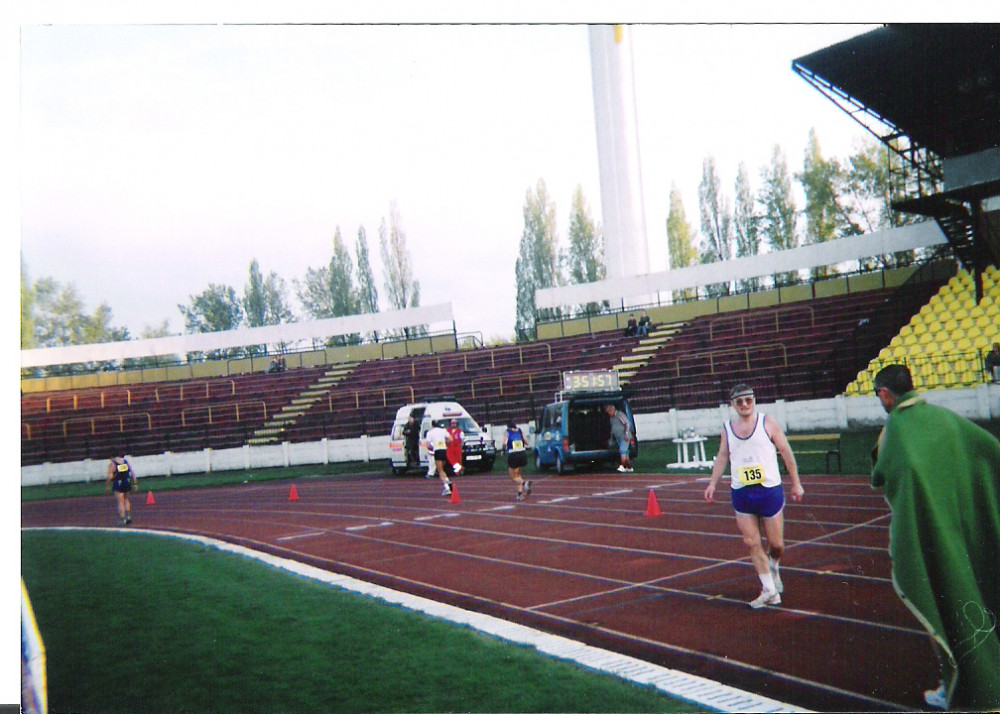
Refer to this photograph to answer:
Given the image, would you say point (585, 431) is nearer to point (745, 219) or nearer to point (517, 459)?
point (517, 459)

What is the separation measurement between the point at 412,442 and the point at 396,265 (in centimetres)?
1126

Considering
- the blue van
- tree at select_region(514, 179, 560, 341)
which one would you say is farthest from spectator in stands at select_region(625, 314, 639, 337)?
tree at select_region(514, 179, 560, 341)

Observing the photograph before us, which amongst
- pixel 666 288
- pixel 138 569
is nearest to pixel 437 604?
pixel 138 569

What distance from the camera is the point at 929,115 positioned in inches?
386

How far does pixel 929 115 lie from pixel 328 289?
8.10m

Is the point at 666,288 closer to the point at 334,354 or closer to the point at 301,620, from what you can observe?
the point at 334,354

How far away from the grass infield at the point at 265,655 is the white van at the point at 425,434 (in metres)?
12.4

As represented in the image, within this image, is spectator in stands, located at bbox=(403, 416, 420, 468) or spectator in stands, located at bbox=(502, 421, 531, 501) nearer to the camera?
spectator in stands, located at bbox=(502, 421, 531, 501)

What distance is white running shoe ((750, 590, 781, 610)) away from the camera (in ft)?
21.8

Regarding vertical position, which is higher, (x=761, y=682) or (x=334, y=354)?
(x=334, y=354)

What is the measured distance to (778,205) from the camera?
11891 mm

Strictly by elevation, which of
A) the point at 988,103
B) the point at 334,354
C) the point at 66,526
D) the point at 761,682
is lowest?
the point at 761,682

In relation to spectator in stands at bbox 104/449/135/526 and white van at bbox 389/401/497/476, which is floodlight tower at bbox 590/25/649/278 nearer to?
white van at bbox 389/401/497/476

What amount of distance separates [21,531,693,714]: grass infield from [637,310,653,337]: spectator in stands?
17753mm
